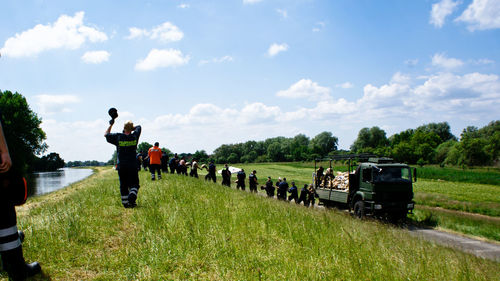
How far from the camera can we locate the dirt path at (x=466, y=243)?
32.4 ft

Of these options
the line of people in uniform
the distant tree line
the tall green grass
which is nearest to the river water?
the line of people in uniform

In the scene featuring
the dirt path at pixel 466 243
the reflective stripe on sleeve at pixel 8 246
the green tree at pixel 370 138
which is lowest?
the dirt path at pixel 466 243

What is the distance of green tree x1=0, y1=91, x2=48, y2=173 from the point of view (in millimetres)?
47781

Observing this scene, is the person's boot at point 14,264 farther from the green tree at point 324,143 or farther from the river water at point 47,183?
the green tree at point 324,143

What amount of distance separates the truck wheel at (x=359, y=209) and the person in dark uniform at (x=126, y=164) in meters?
10.4

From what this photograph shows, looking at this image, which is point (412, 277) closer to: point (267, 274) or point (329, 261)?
point (329, 261)

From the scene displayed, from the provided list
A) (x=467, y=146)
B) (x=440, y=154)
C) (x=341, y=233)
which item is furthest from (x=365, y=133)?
(x=341, y=233)

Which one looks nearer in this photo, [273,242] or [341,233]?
[273,242]

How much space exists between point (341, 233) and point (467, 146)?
7648 cm

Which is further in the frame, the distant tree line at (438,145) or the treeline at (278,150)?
the treeline at (278,150)

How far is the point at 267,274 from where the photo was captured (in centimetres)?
381

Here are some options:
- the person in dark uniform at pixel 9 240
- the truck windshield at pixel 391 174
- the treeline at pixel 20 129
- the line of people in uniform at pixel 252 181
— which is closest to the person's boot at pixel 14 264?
the person in dark uniform at pixel 9 240

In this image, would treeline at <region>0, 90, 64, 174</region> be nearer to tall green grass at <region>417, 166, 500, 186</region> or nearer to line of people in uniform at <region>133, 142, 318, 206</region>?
line of people in uniform at <region>133, 142, 318, 206</region>

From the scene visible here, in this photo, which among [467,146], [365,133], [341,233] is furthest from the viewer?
[365,133]
